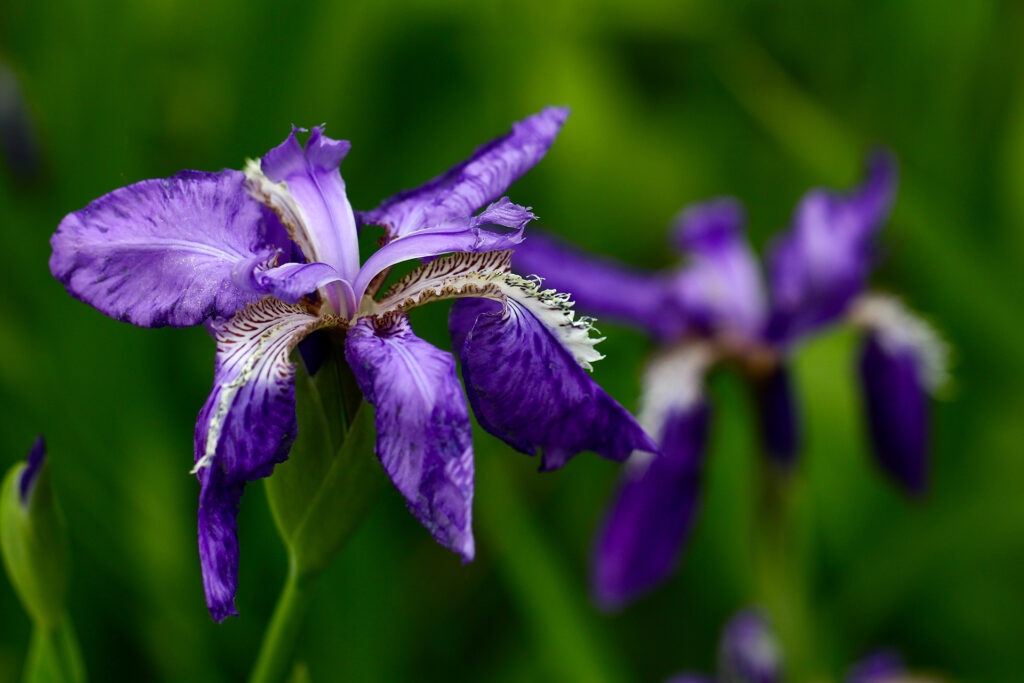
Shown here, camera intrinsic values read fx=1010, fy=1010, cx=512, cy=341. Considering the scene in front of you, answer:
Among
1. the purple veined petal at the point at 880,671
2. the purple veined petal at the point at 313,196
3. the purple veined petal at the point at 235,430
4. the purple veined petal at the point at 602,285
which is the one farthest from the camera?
the purple veined petal at the point at 880,671

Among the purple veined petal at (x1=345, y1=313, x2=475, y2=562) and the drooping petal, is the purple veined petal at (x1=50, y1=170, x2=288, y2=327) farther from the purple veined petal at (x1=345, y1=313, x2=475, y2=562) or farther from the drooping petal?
the drooping petal

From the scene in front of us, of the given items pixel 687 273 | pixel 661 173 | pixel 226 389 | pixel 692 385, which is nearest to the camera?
pixel 226 389

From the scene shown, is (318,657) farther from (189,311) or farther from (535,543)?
(189,311)

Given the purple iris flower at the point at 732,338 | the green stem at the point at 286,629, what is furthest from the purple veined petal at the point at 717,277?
the green stem at the point at 286,629

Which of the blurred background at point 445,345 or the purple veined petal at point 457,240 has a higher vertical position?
the purple veined petal at point 457,240

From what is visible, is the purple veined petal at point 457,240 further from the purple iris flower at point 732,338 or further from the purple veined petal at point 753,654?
the purple veined petal at point 753,654

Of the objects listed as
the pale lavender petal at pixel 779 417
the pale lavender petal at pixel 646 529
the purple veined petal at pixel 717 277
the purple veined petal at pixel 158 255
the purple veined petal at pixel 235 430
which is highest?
the purple veined petal at pixel 158 255

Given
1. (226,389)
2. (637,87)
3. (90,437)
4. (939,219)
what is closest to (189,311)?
(226,389)

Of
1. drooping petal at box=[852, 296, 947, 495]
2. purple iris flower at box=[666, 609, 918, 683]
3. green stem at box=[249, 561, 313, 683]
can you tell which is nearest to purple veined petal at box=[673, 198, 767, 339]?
drooping petal at box=[852, 296, 947, 495]
